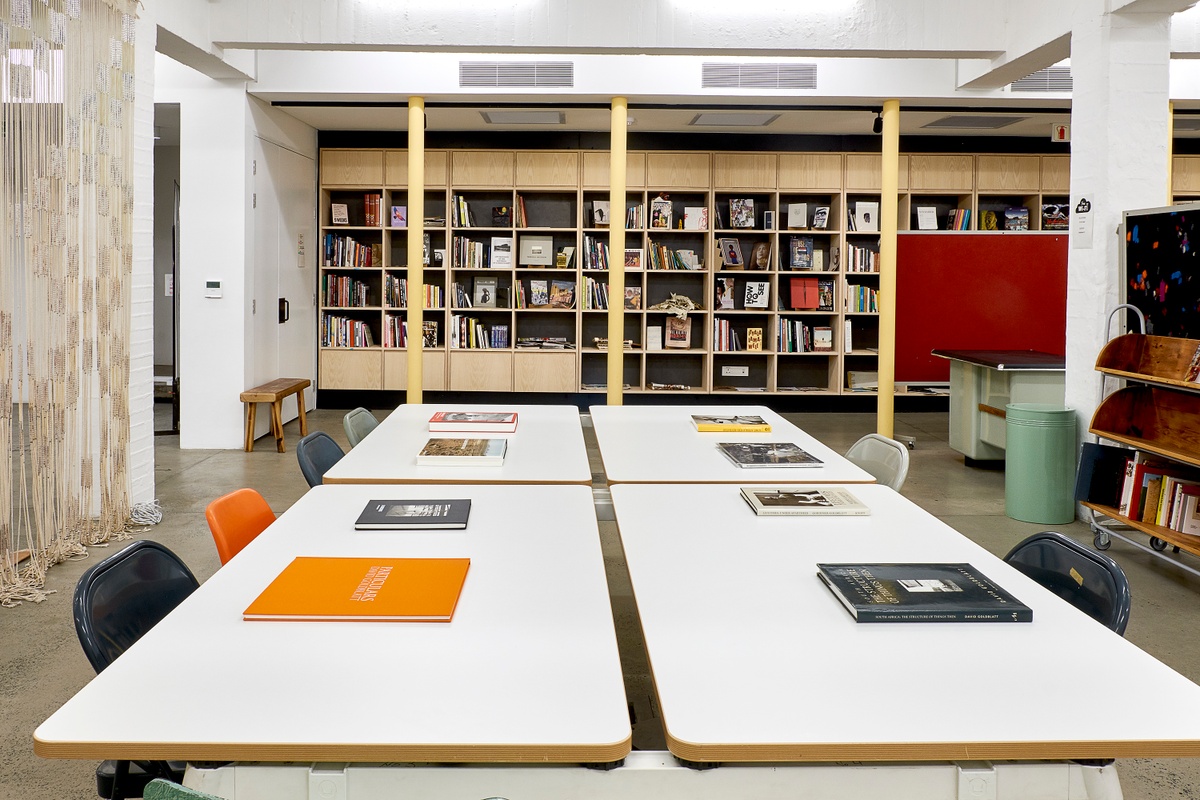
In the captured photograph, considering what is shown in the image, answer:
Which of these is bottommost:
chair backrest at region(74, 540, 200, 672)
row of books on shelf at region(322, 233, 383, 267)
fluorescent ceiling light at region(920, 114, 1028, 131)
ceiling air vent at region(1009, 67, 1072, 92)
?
chair backrest at region(74, 540, 200, 672)

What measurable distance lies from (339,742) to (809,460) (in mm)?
2262

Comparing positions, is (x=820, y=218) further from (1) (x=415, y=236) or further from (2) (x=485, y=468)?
(2) (x=485, y=468)

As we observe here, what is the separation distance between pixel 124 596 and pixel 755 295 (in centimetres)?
851

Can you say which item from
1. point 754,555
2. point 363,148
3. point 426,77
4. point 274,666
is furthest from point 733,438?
point 363,148

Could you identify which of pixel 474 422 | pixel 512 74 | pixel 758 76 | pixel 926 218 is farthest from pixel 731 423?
pixel 926 218

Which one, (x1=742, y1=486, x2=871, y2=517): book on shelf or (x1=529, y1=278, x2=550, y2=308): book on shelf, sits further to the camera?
(x1=529, y1=278, x2=550, y2=308): book on shelf

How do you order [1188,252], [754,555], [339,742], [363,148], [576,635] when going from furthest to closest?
[363,148] < [1188,252] < [754,555] < [576,635] < [339,742]

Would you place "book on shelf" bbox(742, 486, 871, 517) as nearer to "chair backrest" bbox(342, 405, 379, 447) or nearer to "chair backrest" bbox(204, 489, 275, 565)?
"chair backrest" bbox(204, 489, 275, 565)

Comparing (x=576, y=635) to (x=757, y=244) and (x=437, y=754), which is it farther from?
(x=757, y=244)

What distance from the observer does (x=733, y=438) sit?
12.7 feet

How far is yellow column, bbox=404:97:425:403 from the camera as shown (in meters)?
7.66

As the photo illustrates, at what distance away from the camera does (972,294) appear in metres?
9.47

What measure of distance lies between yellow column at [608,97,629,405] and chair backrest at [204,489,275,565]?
197 inches

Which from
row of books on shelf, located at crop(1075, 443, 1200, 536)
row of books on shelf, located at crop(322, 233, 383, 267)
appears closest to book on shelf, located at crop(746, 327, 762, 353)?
row of books on shelf, located at crop(322, 233, 383, 267)
